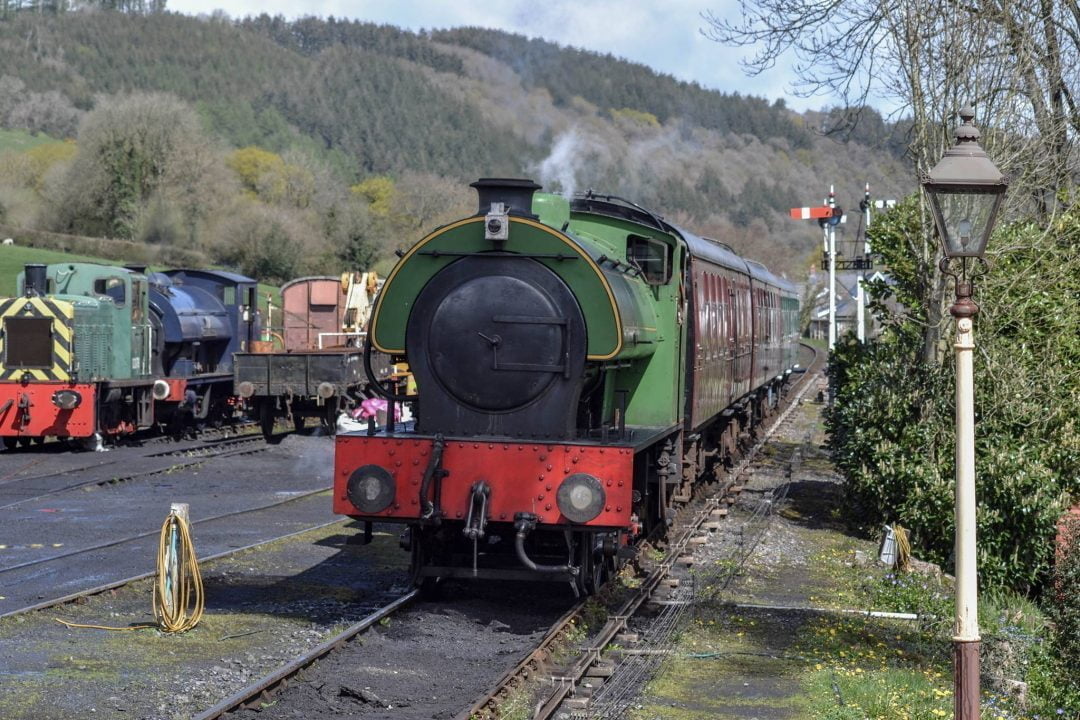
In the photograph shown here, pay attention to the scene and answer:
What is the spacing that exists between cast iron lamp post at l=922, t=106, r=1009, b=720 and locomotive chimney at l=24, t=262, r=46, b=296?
63.5ft

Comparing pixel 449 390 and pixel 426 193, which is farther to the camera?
pixel 426 193

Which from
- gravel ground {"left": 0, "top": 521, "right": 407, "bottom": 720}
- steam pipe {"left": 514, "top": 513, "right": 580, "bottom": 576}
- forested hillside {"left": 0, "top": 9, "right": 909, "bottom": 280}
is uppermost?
forested hillside {"left": 0, "top": 9, "right": 909, "bottom": 280}

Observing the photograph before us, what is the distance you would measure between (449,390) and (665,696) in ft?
9.45

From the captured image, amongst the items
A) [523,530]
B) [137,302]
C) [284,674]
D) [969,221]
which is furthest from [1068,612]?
[137,302]

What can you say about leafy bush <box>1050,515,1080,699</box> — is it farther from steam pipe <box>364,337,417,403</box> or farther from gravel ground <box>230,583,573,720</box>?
steam pipe <box>364,337,417,403</box>

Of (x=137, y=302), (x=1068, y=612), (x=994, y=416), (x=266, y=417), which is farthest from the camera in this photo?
(x=266, y=417)

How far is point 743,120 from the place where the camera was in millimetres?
115625

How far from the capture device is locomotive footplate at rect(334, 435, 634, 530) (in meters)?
8.98

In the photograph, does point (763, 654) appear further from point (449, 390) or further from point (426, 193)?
point (426, 193)

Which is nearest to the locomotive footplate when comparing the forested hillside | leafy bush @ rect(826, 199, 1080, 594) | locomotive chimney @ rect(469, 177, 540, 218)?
locomotive chimney @ rect(469, 177, 540, 218)

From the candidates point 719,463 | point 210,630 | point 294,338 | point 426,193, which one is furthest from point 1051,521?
point 426,193

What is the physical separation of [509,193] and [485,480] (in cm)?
220

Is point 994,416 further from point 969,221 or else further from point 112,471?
point 112,471

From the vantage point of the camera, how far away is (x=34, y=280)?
73.9 ft
